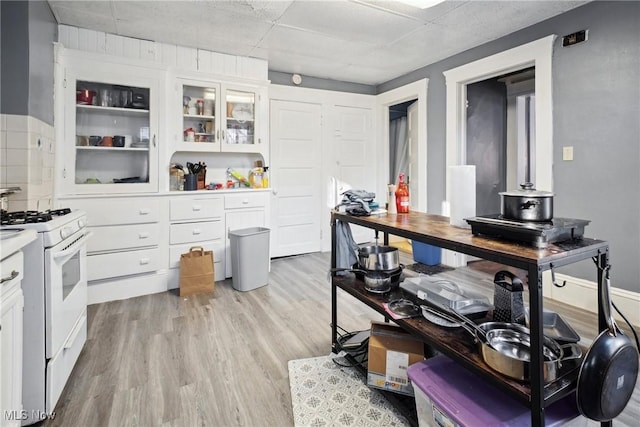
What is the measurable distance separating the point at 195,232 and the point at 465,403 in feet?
9.50

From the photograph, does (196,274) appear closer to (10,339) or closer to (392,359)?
(10,339)

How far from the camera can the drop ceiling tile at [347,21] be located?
2.72 metres

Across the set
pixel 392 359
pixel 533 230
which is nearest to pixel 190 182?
pixel 392 359

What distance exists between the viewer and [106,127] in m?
3.25

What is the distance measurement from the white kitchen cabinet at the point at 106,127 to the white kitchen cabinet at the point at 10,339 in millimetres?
2035

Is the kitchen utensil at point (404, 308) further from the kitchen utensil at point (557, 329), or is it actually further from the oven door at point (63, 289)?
the oven door at point (63, 289)

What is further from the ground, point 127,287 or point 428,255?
point 428,255

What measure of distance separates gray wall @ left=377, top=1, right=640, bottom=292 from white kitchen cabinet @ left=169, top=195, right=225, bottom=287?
10.5ft

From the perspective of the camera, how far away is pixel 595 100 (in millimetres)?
2672

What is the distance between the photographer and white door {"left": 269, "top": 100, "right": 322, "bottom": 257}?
14.5 feet

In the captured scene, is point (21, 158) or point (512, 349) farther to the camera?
point (21, 158)

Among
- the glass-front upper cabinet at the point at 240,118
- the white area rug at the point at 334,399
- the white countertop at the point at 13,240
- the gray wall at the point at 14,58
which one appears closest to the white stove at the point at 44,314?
the white countertop at the point at 13,240

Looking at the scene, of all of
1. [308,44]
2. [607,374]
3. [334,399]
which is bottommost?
[334,399]

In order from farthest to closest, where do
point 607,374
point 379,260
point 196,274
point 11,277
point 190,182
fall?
point 190,182, point 196,274, point 379,260, point 11,277, point 607,374
